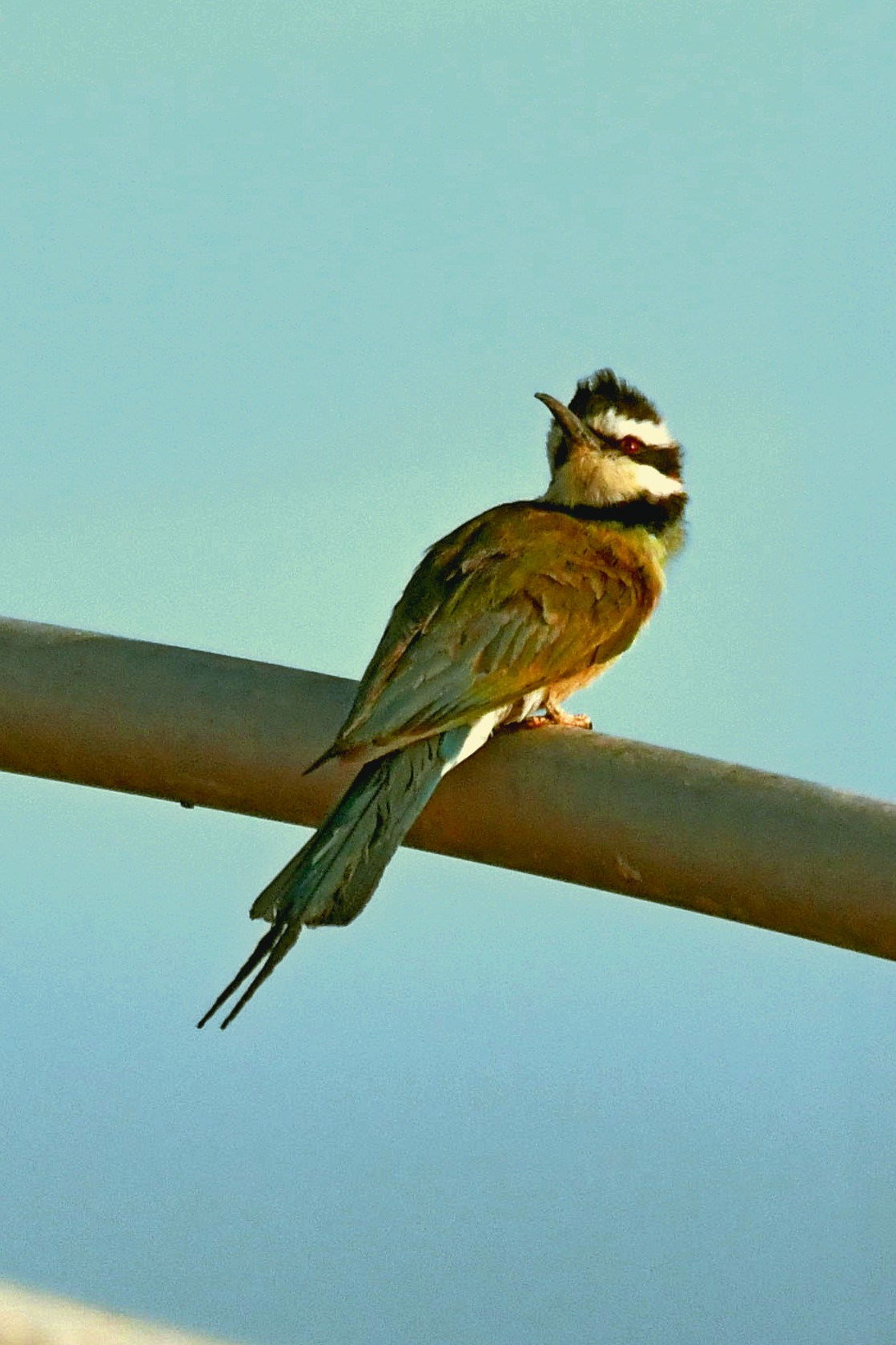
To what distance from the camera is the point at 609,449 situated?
3.08 m

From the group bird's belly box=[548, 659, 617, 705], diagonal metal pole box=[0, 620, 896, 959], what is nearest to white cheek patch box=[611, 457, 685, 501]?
bird's belly box=[548, 659, 617, 705]


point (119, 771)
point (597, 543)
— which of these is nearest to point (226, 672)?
point (119, 771)

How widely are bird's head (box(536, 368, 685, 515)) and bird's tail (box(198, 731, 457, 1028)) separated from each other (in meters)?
1.16

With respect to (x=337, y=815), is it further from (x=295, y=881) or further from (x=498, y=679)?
(x=498, y=679)

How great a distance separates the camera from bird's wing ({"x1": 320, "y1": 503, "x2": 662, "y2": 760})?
82.0 inches

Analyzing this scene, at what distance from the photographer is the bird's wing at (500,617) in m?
2.08

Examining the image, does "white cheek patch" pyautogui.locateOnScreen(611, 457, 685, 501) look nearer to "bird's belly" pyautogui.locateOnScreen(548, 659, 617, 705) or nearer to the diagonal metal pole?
"bird's belly" pyautogui.locateOnScreen(548, 659, 617, 705)

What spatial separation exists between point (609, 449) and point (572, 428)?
9 cm

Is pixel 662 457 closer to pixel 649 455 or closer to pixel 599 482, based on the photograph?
pixel 649 455

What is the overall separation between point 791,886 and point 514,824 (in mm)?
319

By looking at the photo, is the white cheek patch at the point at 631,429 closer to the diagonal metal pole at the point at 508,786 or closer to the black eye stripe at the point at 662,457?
the black eye stripe at the point at 662,457

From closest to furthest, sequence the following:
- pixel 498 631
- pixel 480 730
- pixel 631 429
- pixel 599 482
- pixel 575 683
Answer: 1. pixel 480 730
2. pixel 498 631
3. pixel 575 683
4. pixel 599 482
5. pixel 631 429

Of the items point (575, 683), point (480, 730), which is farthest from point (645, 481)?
point (480, 730)

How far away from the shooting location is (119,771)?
1766 mm
